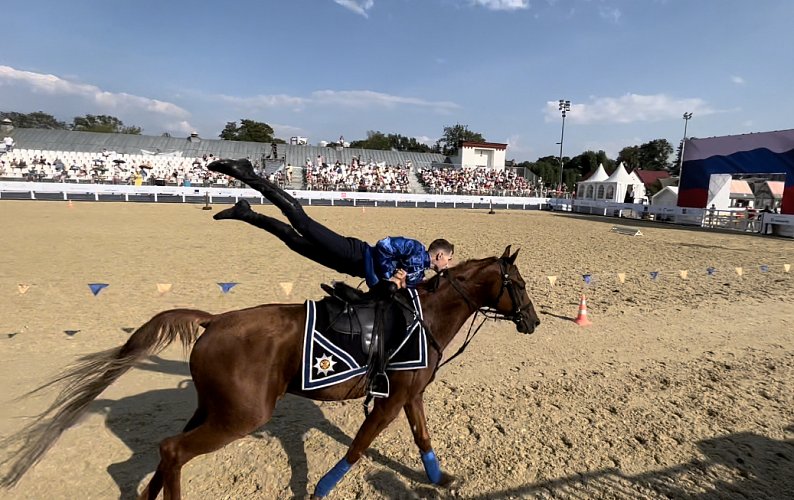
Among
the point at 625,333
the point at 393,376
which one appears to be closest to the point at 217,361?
the point at 393,376

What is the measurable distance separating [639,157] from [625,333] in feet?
→ 333

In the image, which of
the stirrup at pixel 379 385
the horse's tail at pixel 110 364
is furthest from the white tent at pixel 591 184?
the horse's tail at pixel 110 364

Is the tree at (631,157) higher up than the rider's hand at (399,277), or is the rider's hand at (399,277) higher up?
the tree at (631,157)

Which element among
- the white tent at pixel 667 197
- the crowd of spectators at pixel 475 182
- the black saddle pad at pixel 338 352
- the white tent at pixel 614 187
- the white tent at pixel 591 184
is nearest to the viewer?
the black saddle pad at pixel 338 352

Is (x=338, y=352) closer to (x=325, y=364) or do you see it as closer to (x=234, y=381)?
(x=325, y=364)

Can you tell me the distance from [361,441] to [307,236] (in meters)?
1.63

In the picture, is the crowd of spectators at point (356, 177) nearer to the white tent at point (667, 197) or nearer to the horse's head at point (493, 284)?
the white tent at point (667, 197)

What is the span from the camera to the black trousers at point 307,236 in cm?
345

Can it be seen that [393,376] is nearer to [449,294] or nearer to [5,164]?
[449,294]

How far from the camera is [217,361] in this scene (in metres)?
2.60

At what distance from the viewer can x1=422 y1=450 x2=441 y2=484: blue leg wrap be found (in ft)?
10.4

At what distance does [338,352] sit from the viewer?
2.80 meters

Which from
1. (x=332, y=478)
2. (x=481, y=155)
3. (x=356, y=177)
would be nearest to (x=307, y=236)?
(x=332, y=478)

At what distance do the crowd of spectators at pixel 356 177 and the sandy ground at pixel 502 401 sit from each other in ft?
95.0
